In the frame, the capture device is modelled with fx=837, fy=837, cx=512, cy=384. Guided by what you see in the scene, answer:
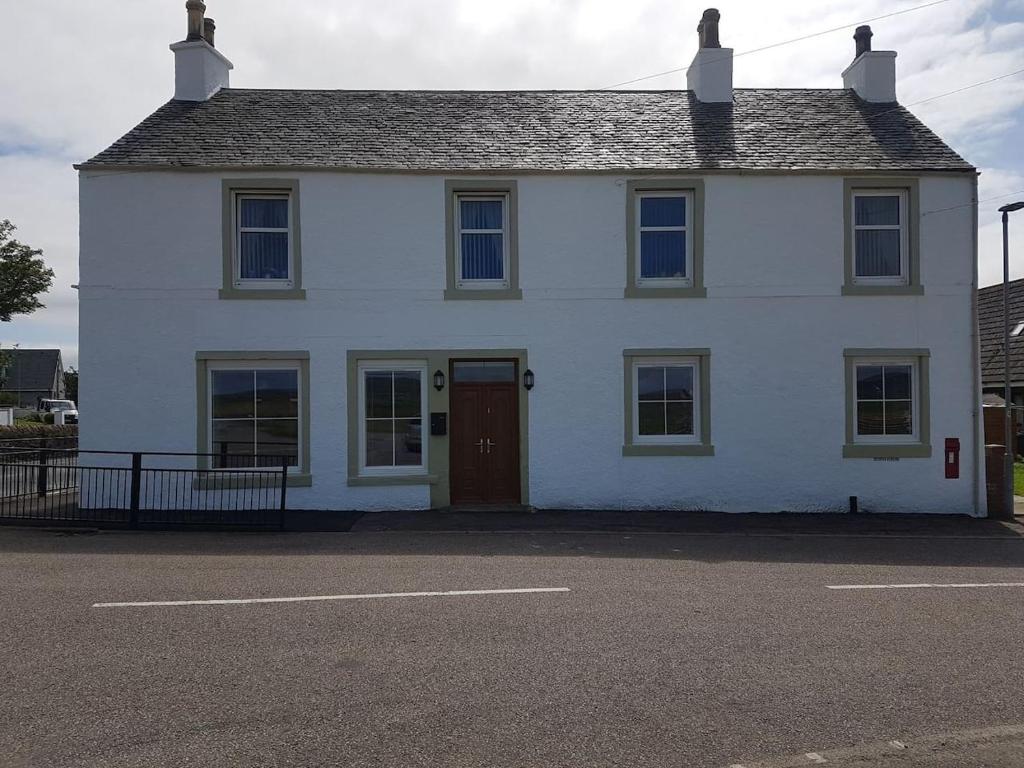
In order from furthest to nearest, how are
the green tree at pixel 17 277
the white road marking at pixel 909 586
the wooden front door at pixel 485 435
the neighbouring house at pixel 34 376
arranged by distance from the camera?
the neighbouring house at pixel 34 376
the green tree at pixel 17 277
the wooden front door at pixel 485 435
the white road marking at pixel 909 586

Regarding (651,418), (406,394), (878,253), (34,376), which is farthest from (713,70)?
(34,376)

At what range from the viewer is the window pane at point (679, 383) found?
14773 millimetres

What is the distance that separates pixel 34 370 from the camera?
81438 millimetres

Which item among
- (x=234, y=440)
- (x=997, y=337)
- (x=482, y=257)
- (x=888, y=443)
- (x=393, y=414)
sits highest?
(x=482, y=257)

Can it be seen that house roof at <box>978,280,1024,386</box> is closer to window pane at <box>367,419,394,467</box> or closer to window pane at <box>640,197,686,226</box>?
window pane at <box>640,197,686,226</box>

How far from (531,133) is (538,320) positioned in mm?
3850

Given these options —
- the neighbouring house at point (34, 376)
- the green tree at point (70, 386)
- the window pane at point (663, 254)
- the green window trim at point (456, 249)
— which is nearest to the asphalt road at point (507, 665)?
the green window trim at point (456, 249)

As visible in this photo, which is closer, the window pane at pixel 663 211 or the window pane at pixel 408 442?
the window pane at pixel 408 442

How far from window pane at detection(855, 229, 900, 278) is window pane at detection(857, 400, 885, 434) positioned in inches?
91.0

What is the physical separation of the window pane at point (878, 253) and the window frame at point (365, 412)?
803cm

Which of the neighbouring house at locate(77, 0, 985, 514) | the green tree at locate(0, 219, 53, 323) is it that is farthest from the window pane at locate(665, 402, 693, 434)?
the green tree at locate(0, 219, 53, 323)

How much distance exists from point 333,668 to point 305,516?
26.6ft

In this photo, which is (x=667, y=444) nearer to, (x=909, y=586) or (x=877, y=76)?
(x=909, y=586)

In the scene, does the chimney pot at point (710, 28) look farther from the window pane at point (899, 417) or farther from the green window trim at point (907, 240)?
Answer: the window pane at point (899, 417)
